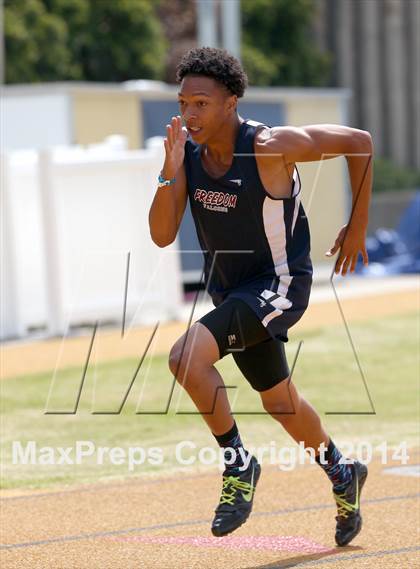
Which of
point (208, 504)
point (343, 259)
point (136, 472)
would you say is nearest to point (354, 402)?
point (136, 472)

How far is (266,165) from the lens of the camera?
5.50 meters

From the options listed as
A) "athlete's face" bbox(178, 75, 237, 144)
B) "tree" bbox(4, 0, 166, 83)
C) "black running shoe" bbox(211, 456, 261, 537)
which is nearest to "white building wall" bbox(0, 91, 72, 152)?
"tree" bbox(4, 0, 166, 83)

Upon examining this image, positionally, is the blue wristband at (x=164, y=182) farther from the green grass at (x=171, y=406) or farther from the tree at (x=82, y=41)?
the tree at (x=82, y=41)

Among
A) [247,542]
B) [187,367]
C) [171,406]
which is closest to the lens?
[187,367]

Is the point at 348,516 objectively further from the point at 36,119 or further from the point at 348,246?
the point at 36,119

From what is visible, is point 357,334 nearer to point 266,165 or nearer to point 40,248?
point 40,248

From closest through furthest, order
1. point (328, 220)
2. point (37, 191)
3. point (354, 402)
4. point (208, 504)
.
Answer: point (208, 504)
point (354, 402)
point (37, 191)
point (328, 220)

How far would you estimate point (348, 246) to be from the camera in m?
5.73

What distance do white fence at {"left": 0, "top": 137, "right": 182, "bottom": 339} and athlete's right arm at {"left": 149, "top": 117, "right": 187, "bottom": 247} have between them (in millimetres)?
8340

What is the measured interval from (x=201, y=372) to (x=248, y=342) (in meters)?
0.32

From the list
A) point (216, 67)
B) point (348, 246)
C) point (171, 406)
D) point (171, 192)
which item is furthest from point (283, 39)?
point (171, 192)

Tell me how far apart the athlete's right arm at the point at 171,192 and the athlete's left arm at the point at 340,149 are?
380 millimetres

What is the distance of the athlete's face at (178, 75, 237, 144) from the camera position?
5.46 m

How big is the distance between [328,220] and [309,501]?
15.0 m
